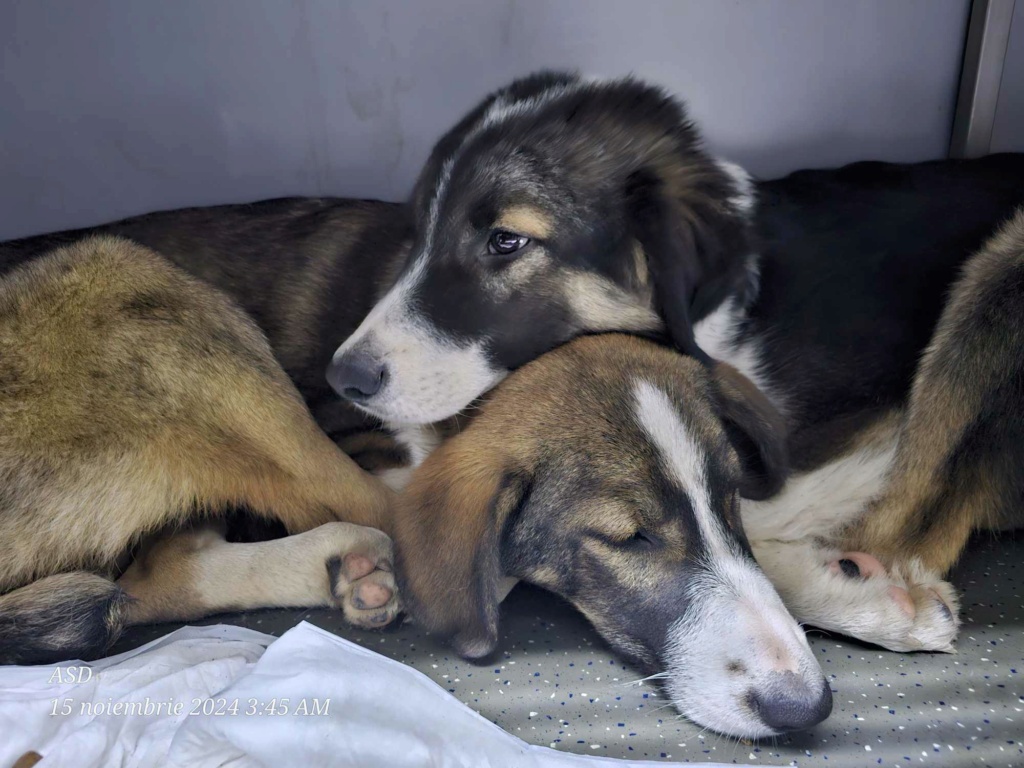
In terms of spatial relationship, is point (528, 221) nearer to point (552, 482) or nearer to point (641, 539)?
point (552, 482)

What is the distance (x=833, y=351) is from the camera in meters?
2.19

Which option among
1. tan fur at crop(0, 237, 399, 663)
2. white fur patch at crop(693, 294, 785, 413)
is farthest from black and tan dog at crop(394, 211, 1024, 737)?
tan fur at crop(0, 237, 399, 663)

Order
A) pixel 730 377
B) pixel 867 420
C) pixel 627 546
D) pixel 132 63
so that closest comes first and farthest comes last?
1. pixel 627 546
2. pixel 730 377
3. pixel 867 420
4. pixel 132 63

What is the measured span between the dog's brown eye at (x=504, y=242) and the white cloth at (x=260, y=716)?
913 millimetres

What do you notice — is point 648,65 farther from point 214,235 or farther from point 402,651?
point 402,651

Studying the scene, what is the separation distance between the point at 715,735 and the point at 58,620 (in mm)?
1264

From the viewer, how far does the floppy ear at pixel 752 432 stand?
1815mm

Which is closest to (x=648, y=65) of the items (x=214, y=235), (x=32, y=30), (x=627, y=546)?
(x=214, y=235)

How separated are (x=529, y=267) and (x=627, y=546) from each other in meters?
0.67

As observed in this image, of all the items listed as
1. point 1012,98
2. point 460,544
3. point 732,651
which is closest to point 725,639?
point 732,651

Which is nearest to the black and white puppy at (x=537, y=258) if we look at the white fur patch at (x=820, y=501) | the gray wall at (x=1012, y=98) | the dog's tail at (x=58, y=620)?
the white fur patch at (x=820, y=501)

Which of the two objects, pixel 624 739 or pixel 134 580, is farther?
pixel 134 580

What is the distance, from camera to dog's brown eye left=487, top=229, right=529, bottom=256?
5.99 ft

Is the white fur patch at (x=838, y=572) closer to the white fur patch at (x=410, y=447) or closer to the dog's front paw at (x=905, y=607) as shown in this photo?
the dog's front paw at (x=905, y=607)
